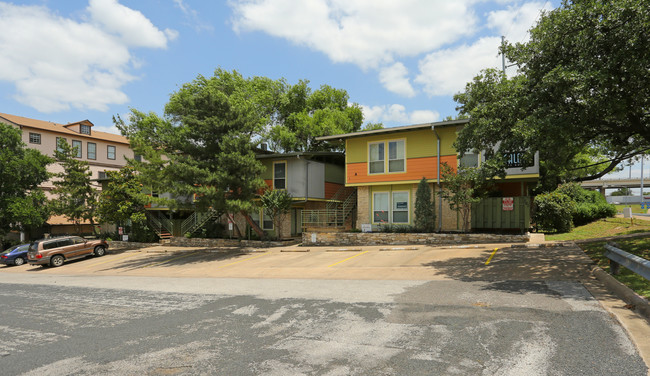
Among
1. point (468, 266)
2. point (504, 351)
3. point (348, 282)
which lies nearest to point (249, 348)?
point (504, 351)

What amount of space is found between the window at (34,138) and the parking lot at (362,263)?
85.5 feet

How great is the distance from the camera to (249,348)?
220 inches

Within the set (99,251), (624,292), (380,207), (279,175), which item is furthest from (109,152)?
(624,292)

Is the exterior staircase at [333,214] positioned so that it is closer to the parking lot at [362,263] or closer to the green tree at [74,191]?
the parking lot at [362,263]

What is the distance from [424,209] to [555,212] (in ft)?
22.5

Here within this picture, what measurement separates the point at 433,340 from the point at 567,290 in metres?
4.67

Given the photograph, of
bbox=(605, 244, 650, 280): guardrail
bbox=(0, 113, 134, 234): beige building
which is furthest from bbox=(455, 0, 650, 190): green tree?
bbox=(0, 113, 134, 234): beige building

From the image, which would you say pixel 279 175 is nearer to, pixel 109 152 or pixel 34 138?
pixel 109 152

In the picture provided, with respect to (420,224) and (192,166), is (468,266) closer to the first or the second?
(420,224)

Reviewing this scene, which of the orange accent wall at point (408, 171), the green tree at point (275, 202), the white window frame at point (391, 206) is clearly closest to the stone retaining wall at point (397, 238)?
the white window frame at point (391, 206)

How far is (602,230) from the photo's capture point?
20.2 meters

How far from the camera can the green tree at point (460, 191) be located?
18734 millimetres

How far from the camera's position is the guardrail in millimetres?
7090

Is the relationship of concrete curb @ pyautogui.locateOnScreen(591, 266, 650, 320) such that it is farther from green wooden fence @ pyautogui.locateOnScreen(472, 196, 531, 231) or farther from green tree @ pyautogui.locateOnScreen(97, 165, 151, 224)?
green tree @ pyautogui.locateOnScreen(97, 165, 151, 224)
